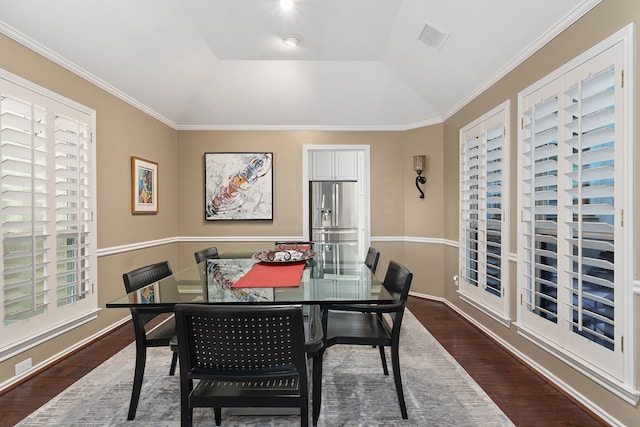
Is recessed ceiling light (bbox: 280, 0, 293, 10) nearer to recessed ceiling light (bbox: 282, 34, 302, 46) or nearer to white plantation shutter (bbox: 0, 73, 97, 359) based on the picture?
recessed ceiling light (bbox: 282, 34, 302, 46)

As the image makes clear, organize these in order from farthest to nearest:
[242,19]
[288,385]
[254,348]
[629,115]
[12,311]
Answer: [242,19], [12,311], [629,115], [288,385], [254,348]

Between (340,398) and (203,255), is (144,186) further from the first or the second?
(340,398)

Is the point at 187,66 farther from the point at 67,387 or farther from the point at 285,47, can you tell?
the point at 67,387

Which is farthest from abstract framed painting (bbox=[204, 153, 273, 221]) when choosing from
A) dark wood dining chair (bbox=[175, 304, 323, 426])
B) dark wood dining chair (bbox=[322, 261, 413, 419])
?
dark wood dining chair (bbox=[175, 304, 323, 426])

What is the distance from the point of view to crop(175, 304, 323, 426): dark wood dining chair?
1.26m

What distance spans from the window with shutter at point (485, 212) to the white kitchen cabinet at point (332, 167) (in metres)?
2.09

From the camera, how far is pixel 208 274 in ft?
7.23

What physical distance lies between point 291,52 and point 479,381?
3.55m

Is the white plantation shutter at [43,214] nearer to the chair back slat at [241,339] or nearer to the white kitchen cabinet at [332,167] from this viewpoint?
the chair back slat at [241,339]

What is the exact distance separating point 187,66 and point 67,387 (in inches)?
123

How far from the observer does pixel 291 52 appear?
3916 mm

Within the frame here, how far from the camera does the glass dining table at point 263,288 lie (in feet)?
5.18

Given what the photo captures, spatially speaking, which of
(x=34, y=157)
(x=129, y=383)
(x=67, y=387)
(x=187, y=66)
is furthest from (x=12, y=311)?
(x=187, y=66)

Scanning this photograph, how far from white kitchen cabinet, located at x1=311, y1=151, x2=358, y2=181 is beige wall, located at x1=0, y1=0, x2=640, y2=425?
0.68 meters
